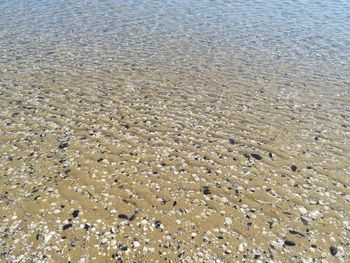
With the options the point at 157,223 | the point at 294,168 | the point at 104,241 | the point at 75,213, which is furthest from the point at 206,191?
the point at 75,213

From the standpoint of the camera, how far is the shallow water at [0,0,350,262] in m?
12.5

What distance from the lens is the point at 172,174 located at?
1580 centimetres

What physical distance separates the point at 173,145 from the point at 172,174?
2.40 meters

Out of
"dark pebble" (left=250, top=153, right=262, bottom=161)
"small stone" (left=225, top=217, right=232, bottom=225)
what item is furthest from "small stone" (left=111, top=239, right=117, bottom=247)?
"dark pebble" (left=250, top=153, right=262, bottom=161)

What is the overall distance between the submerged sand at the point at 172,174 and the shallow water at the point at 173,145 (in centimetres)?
6

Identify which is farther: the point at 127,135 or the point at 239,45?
the point at 239,45

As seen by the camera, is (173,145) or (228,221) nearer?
(228,221)

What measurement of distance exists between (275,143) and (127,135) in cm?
772

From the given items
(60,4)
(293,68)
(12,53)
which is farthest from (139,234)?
(60,4)

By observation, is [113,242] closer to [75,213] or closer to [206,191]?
[75,213]

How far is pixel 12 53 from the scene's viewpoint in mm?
29250

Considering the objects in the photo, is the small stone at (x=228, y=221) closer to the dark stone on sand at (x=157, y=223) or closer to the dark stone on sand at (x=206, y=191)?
the dark stone on sand at (x=206, y=191)

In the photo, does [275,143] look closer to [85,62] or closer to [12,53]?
[85,62]

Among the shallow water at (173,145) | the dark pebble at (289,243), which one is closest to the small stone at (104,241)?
the shallow water at (173,145)
